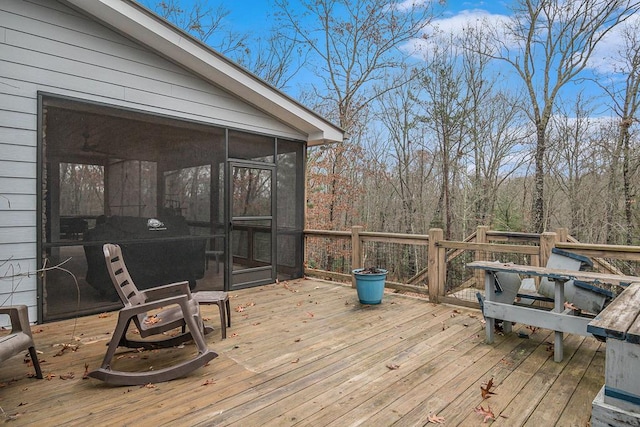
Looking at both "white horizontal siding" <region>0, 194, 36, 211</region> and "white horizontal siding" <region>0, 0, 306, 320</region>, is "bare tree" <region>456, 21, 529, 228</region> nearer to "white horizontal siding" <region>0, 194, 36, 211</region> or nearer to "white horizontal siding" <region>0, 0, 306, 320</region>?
"white horizontal siding" <region>0, 0, 306, 320</region>

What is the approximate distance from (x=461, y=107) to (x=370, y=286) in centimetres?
769

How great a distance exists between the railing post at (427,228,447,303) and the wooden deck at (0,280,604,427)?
Answer: 28.4 inches

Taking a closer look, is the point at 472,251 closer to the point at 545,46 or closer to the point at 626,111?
the point at 626,111

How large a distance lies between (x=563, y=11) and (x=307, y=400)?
35.3ft

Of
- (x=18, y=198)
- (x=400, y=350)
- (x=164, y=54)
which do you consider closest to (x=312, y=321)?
(x=400, y=350)

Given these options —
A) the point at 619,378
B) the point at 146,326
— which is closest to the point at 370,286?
the point at 146,326

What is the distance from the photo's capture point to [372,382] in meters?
2.54

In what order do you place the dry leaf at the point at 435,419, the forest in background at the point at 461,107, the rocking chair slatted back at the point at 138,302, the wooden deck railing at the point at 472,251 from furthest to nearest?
the forest in background at the point at 461,107, the wooden deck railing at the point at 472,251, the rocking chair slatted back at the point at 138,302, the dry leaf at the point at 435,419

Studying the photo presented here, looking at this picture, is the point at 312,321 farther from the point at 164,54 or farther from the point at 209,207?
the point at 164,54

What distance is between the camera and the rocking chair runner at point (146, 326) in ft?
8.23

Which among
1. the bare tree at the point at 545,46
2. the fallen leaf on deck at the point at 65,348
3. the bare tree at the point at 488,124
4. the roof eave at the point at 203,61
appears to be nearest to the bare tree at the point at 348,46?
the bare tree at the point at 488,124

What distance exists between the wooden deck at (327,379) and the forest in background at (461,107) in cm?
663

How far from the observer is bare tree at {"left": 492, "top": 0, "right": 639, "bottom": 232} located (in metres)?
8.37

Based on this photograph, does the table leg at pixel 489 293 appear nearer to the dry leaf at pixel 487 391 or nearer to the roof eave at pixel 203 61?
the dry leaf at pixel 487 391
